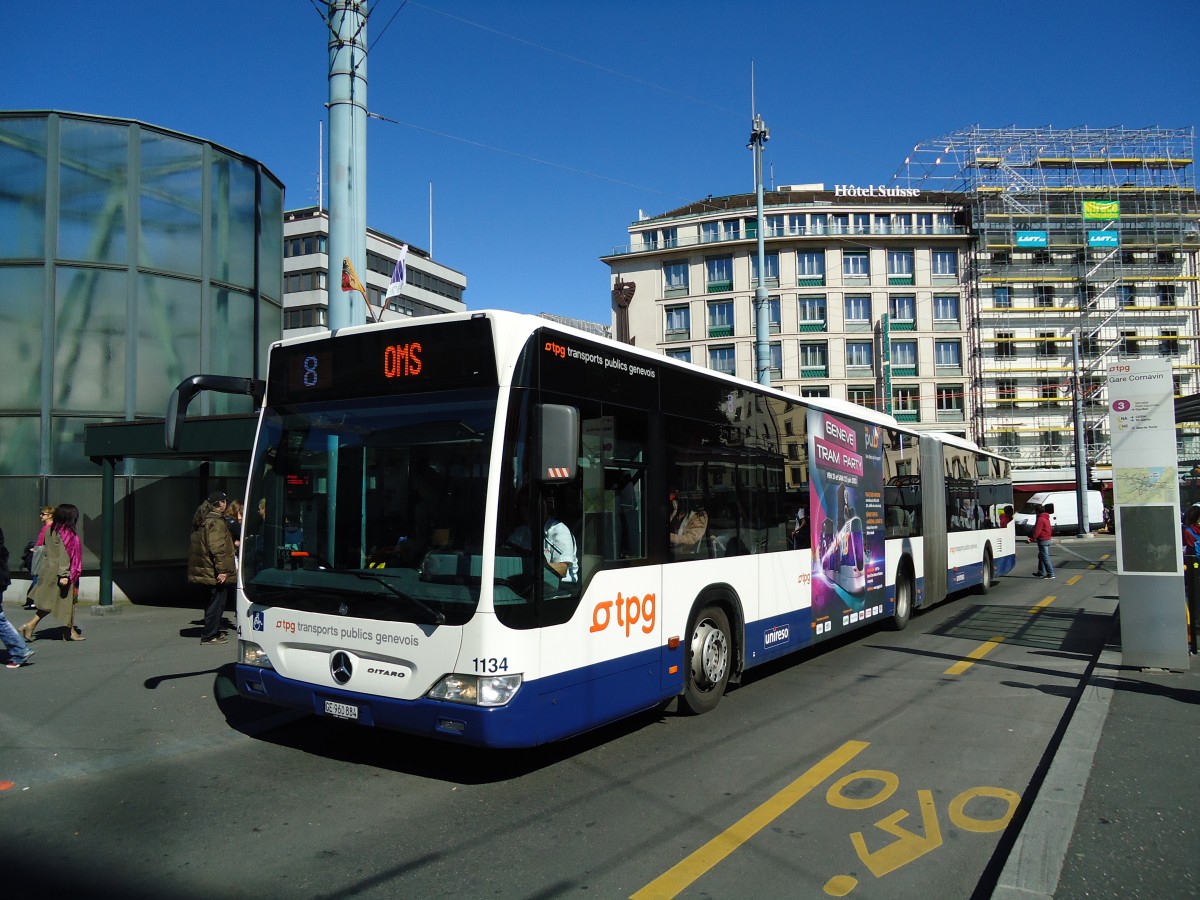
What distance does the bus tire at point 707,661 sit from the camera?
740cm

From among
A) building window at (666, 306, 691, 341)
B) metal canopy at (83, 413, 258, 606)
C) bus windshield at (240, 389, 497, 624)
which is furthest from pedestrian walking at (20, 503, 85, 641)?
building window at (666, 306, 691, 341)

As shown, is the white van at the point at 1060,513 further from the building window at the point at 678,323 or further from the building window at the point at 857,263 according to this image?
the building window at the point at 678,323

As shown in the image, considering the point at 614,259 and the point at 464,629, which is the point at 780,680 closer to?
the point at 464,629

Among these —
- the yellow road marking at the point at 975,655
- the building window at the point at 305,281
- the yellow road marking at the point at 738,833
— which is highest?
the building window at the point at 305,281

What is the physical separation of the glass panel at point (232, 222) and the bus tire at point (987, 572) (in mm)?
16837

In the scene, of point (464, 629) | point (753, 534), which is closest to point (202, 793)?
point (464, 629)

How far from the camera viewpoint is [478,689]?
5.24 m

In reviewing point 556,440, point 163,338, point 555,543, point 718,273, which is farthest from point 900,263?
point 556,440

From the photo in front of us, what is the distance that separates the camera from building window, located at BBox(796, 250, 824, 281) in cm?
6675

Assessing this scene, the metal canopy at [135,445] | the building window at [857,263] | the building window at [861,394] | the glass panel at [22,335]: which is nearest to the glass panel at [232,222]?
the glass panel at [22,335]

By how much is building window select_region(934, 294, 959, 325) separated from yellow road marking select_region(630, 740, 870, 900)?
6648 centimetres

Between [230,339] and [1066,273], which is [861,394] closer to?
[1066,273]

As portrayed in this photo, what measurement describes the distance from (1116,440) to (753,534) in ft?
13.7

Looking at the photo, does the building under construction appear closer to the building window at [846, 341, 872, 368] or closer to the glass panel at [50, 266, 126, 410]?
the building window at [846, 341, 872, 368]
